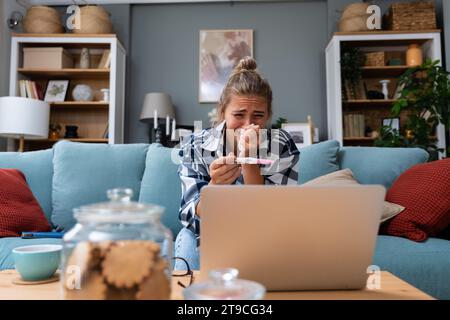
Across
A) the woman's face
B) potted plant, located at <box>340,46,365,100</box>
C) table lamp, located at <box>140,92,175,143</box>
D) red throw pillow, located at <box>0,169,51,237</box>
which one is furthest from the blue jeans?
potted plant, located at <box>340,46,365,100</box>

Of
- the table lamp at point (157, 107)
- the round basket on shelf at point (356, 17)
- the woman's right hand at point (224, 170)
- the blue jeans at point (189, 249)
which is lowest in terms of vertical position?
the blue jeans at point (189, 249)

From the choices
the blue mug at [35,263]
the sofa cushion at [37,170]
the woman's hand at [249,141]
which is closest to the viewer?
the blue mug at [35,263]

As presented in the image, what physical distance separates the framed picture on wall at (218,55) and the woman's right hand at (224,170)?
293 centimetres

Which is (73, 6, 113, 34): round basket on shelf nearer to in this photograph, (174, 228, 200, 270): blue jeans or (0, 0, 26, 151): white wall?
(0, 0, 26, 151): white wall

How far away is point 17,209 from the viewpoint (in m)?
1.71

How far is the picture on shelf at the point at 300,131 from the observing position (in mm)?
3576

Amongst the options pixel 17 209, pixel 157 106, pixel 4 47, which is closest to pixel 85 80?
pixel 4 47

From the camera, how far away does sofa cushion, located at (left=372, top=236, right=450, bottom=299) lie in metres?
1.32

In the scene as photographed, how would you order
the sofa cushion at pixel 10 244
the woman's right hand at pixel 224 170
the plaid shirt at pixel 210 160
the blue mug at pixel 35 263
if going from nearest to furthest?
the blue mug at pixel 35 263
the woman's right hand at pixel 224 170
the plaid shirt at pixel 210 160
the sofa cushion at pixel 10 244

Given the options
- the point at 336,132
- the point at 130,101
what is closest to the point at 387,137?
the point at 336,132

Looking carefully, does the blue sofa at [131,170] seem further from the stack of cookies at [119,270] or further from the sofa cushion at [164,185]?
the stack of cookies at [119,270]

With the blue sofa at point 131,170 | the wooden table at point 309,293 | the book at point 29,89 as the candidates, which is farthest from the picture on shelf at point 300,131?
the wooden table at point 309,293

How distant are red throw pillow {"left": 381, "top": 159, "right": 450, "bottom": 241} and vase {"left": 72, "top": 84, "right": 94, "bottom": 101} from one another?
298 cm
